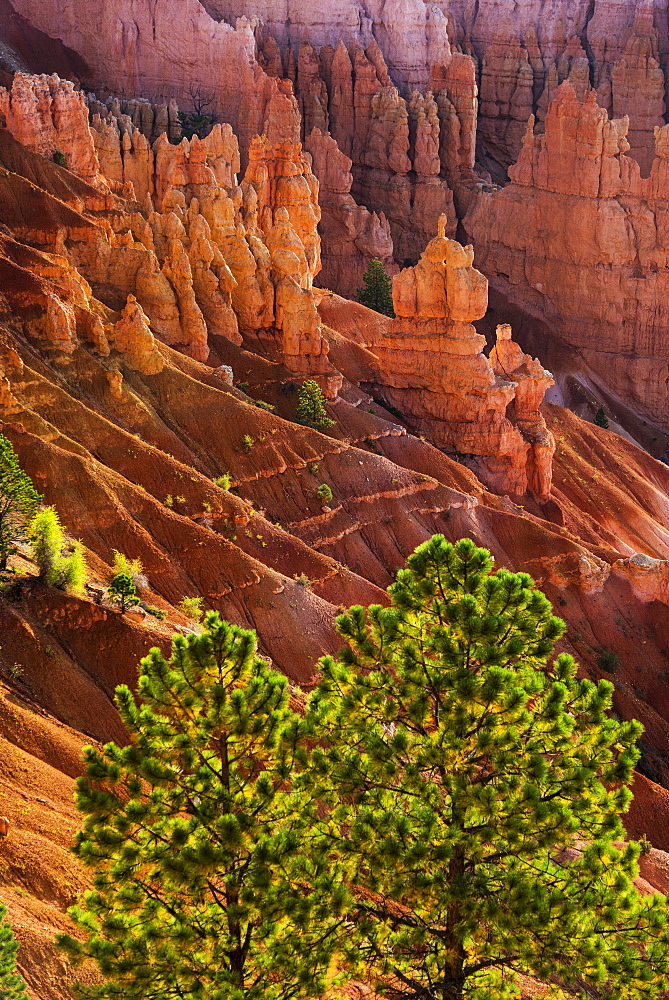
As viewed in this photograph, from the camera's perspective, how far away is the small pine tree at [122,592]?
32.1 m

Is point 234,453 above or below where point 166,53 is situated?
below

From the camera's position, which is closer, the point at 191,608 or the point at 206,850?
the point at 206,850

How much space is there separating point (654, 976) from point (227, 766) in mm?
7114

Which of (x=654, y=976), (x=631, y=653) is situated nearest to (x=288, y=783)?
(x=654, y=976)

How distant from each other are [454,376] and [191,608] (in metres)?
28.5

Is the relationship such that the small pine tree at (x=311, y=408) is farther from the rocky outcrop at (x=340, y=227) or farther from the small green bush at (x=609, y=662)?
the rocky outcrop at (x=340, y=227)

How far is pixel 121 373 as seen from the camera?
4606 centimetres

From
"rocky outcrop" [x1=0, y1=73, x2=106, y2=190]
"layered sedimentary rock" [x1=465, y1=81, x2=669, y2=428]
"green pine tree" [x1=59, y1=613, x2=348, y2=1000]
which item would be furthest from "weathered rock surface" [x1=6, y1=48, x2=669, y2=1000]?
"layered sedimentary rock" [x1=465, y1=81, x2=669, y2=428]

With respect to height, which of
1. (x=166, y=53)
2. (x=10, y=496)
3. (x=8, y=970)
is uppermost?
(x=166, y=53)

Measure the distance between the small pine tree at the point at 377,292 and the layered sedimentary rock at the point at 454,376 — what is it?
21941mm

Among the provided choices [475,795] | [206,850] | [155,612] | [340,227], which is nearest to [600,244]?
[340,227]

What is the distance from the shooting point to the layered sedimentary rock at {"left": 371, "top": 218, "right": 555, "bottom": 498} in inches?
2425

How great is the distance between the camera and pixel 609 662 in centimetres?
5328

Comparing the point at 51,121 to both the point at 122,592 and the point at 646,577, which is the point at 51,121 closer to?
the point at 122,592
